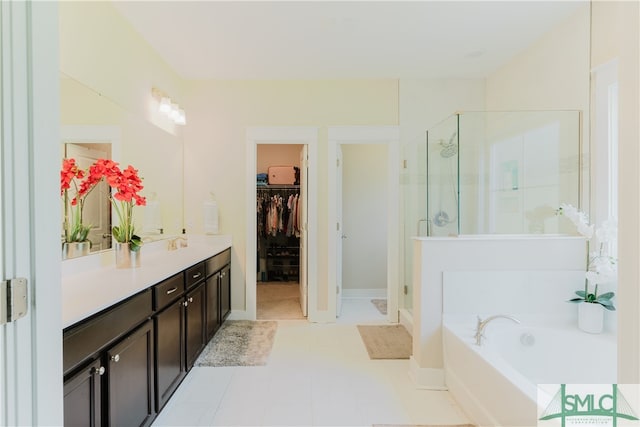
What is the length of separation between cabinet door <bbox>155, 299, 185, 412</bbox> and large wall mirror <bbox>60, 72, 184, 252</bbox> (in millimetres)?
674

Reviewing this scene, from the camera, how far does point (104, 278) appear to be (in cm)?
188

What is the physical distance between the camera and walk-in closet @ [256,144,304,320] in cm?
545

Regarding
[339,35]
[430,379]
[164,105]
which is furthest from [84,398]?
[339,35]

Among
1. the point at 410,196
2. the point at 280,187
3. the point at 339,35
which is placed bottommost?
the point at 410,196

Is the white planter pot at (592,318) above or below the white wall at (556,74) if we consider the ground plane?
below

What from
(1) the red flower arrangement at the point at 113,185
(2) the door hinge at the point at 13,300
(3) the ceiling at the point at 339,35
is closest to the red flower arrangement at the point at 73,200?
(1) the red flower arrangement at the point at 113,185

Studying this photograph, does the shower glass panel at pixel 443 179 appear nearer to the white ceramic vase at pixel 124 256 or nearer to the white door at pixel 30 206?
the white ceramic vase at pixel 124 256

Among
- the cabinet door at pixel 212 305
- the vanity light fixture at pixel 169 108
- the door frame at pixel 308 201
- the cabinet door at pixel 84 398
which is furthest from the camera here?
the door frame at pixel 308 201

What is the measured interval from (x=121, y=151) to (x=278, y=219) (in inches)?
125

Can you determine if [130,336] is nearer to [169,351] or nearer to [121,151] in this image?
[169,351]

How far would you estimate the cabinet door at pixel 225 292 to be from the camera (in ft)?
10.9

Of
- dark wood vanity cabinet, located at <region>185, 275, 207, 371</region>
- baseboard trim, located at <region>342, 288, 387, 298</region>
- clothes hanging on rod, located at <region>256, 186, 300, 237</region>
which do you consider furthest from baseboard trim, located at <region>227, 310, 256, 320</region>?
clothes hanging on rod, located at <region>256, 186, 300, 237</region>

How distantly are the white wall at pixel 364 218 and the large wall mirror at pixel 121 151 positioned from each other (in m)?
2.23

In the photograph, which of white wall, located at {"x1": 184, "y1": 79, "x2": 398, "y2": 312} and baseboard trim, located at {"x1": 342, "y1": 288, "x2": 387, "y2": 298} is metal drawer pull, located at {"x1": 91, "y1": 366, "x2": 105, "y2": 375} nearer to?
white wall, located at {"x1": 184, "y1": 79, "x2": 398, "y2": 312}
